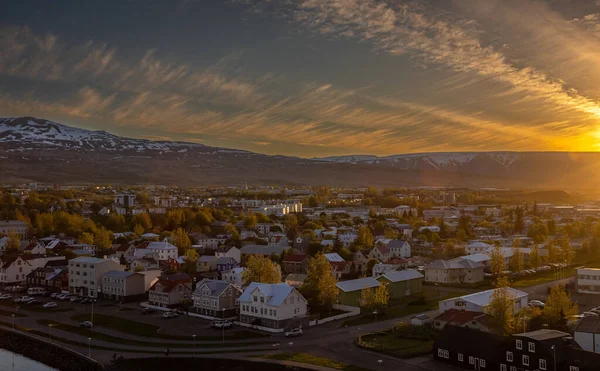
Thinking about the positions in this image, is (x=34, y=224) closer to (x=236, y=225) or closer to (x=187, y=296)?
(x=236, y=225)

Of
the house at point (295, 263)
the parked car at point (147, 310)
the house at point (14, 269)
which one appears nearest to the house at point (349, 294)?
the parked car at point (147, 310)

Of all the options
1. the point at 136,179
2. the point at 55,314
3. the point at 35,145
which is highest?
the point at 35,145

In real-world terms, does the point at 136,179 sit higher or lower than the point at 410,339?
higher

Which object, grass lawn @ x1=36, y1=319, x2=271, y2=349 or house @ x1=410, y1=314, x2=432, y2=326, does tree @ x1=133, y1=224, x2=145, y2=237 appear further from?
house @ x1=410, y1=314, x2=432, y2=326

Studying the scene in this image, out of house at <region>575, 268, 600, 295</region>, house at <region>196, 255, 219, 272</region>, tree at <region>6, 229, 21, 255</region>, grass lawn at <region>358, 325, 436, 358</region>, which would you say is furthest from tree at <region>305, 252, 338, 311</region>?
tree at <region>6, 229, 21, 255</region>

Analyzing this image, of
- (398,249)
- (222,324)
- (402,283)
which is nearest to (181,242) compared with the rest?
(398,249)

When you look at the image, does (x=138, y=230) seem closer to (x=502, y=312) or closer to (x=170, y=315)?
(x=170, y=315)

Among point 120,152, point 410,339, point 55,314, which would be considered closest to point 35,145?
point 120,152

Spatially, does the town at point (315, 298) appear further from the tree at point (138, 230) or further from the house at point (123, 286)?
the tree at point (138, 230)
